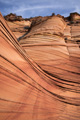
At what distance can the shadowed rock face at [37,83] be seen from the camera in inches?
67.4

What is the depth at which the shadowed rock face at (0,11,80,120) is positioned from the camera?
171 cm

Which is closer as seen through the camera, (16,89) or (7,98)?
(7,98)

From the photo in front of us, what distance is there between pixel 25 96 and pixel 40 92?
519 mm

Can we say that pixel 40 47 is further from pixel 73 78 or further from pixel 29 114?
pixel 29 114

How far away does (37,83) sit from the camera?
8.29ft

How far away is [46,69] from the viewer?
3.66 meters

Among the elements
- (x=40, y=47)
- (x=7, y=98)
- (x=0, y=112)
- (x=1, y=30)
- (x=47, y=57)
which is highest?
(x=40, y=47)

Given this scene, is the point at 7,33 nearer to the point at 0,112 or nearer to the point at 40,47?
the point at 0,112

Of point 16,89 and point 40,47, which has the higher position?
point 40,47

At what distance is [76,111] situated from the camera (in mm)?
2459

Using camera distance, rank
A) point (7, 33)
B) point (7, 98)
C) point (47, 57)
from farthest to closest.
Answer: point (47, 57)
point (7, 33)
point (7, 98)

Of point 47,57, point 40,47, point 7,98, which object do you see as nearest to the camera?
point 7,98

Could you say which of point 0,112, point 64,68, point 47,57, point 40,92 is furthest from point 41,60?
point 0,112

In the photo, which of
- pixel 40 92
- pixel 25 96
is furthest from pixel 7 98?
pixel 40 92
